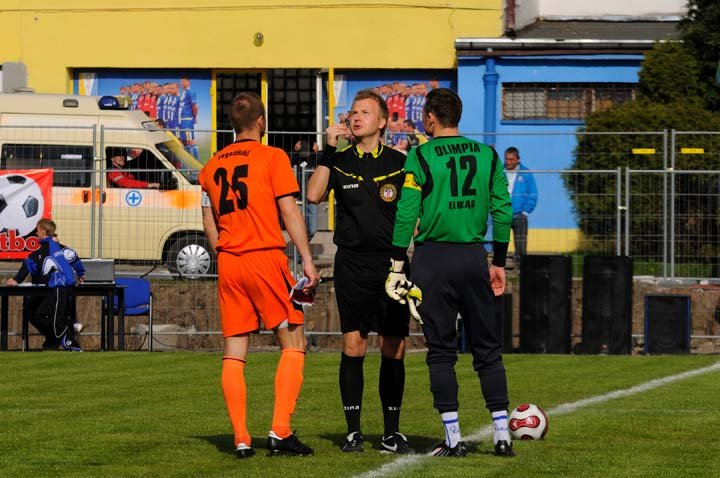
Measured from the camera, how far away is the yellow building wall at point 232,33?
99.0ft

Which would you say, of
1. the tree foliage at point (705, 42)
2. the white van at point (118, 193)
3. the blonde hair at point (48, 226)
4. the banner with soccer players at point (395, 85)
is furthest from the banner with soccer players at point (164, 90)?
the blonde hair at point (48, 226)

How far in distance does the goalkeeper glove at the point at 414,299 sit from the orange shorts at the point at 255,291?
25.1 inches

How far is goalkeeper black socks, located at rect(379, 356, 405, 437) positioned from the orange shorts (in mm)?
743

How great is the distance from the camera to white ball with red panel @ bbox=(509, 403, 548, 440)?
370 inches

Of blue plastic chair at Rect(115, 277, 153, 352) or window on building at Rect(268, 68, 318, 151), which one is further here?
window on building at Rect(268, 68, 318, 151)

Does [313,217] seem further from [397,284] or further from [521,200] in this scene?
[397,284]

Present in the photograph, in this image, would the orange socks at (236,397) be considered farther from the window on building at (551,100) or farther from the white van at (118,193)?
the window on building at (551,100)

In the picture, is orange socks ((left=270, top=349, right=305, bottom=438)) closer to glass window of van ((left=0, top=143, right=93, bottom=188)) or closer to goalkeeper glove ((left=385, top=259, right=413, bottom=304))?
goalkeeper glove ((left=385, top=259, right=413, bottom=304))

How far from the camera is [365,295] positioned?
892 cm

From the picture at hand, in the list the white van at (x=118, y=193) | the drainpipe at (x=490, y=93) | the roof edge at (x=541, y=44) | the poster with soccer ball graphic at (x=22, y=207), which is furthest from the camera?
the drainpipe at (x=490, y=93)

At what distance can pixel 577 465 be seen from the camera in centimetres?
827

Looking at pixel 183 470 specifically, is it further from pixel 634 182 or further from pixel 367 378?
pixel 634 182

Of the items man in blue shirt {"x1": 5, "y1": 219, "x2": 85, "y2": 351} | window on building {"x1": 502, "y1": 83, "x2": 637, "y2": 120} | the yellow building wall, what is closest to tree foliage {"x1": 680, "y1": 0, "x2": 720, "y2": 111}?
window on building {"x1": 502, "y1": 83, "x2": 637, "y2": 120}

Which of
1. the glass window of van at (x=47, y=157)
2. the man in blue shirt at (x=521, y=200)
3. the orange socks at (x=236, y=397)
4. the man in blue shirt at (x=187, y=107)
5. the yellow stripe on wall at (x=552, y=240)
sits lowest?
the orange socks at (x=236, y=397)
